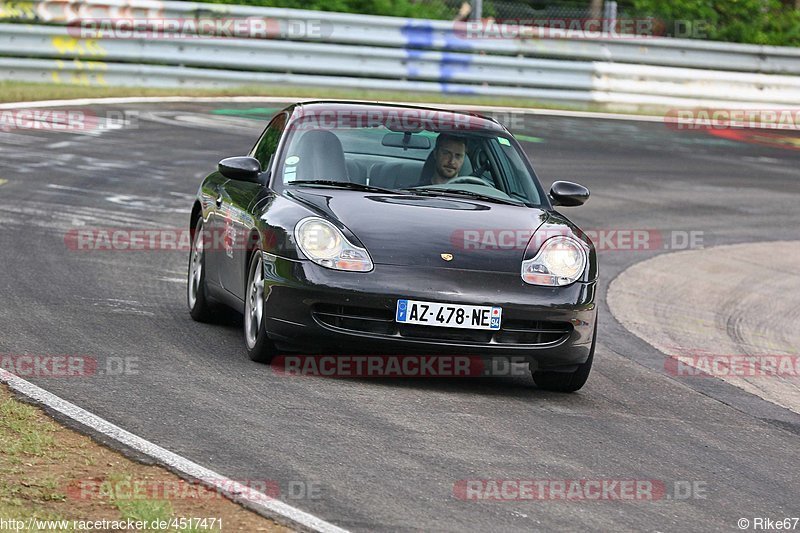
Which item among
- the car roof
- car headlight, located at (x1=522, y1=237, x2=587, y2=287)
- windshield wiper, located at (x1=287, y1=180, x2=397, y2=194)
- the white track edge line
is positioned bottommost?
the white track edge line

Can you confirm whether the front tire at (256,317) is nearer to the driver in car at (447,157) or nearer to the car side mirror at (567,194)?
the driver in car at (447,157)

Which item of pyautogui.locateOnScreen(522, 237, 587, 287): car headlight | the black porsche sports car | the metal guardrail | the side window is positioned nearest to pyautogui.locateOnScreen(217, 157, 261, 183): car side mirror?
the black porsche sports car

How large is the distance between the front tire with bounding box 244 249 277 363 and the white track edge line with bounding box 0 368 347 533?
1304 millimetres

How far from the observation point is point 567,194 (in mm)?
8664

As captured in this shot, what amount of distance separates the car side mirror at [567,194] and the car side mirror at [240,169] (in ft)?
5.69

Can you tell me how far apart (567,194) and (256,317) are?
2035 millimetres

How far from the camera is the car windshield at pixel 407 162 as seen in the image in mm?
8477

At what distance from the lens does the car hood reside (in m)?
7.49

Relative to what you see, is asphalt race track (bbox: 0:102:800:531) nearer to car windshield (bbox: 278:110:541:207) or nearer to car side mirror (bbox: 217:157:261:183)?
car side mirror (bbox: 217:157:261:183)

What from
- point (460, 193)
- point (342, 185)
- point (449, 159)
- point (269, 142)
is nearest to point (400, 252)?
point (342, 185)

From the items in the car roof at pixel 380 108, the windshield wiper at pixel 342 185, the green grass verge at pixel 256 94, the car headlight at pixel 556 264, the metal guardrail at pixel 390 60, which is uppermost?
the car roof at pixel 380 108

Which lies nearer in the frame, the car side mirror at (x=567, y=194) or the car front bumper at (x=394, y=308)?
the car front bumper at (x=394, y=308)

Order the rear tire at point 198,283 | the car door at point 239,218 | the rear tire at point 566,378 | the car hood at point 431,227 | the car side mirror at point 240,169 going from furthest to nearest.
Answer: the rear tire at point 198,283 → the car side mirror at point 240,169 → the car door at point 239,218 → the rear tire at point 566,378 → the car hood at point 431,227

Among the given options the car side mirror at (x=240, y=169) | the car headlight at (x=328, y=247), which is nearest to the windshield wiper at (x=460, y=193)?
the car side mirror at (x=240, y=169)
